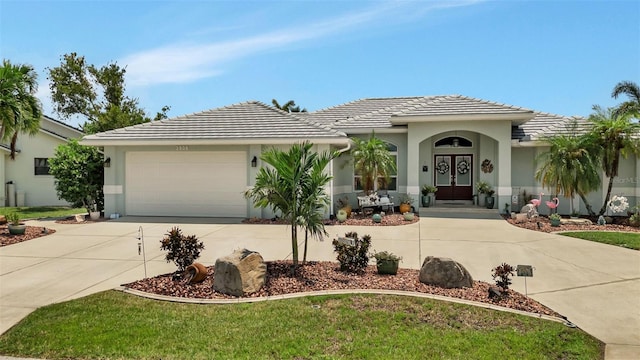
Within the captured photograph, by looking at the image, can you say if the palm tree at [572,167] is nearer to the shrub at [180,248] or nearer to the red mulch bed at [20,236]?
the shrub at [180,248]

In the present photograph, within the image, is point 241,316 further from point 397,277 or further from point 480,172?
point 480,172

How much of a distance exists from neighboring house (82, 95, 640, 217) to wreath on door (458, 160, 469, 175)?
2.71ft

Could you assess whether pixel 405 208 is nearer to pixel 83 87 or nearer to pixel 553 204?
pixel 553 204

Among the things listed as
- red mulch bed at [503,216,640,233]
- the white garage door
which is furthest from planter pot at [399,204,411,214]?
the white garage door

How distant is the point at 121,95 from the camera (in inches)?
1374

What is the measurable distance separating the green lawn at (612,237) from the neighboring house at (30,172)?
2409cm

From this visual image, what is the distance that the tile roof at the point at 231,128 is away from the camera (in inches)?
580

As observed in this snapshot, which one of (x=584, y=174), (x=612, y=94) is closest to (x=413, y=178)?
(x=584, y=174)

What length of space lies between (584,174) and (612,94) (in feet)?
52.1

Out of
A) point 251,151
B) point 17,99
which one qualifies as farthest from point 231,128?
point 17,99

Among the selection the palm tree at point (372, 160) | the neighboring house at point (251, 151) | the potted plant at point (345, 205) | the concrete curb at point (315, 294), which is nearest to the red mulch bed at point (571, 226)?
the neighboring house at point (251, 151)

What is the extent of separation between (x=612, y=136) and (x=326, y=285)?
12.5 metres

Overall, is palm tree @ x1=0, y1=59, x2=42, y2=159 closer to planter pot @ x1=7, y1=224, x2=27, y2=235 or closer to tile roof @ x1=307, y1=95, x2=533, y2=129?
planter pot @ x1=7, y1=224, x2=27, y2=235

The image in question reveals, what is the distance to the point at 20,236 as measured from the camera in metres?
11.2
